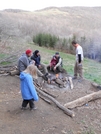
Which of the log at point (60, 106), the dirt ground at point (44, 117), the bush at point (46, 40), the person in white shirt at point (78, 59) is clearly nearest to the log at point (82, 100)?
the dirt ground at point (44, 117)

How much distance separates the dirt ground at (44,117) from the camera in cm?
587

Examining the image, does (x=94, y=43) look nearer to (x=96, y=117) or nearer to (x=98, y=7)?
(x=96, y=117)

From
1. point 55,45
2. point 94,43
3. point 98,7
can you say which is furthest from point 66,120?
point 98,7

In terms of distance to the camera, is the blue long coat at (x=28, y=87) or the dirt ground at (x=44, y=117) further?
the blue long coat at (x=28, y=87)

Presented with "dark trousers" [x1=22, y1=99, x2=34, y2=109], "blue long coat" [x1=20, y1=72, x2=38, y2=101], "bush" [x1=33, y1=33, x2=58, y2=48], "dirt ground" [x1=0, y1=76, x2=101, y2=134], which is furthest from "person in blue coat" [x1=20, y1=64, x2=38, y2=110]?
"bush" [x1=33, y1=33, x2=58, y2=48]

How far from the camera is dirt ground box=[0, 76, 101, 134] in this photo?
231 inches

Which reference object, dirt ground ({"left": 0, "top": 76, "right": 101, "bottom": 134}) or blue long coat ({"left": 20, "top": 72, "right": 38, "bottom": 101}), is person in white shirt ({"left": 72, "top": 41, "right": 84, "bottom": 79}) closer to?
dirt ground ({"left": 0, "top": 76, "right": 101, "bottom": 134})

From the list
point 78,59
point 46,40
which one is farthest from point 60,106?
point 46,40

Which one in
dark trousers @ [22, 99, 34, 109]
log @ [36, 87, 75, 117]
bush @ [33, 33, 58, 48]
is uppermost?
dark trousers @ [22, 99, 34, 109]

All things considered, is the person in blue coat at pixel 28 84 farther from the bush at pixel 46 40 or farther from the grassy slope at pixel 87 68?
the bush at pixel 46 40

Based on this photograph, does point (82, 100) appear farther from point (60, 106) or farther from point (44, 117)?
point (44, 117)

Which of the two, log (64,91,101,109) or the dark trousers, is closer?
the dark trousers

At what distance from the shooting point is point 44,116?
650 centimetres

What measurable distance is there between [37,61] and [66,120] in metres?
3.80
